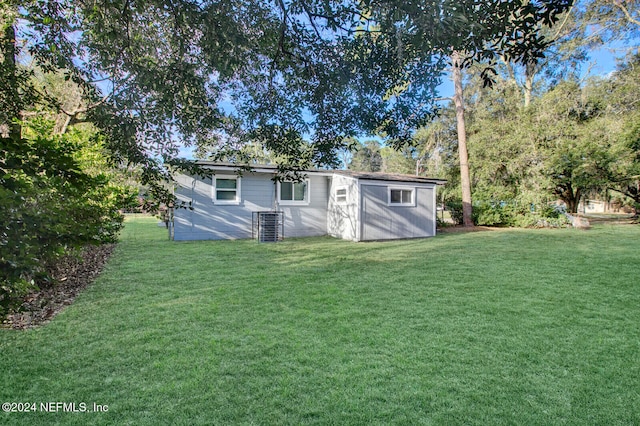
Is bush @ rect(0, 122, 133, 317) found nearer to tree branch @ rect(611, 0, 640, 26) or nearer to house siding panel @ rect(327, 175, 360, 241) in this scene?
house siding panel @ rect(327, 175, 360, 241)

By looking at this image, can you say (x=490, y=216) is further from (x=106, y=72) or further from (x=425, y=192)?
(x=106, y=72)

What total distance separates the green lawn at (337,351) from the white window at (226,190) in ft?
17.5

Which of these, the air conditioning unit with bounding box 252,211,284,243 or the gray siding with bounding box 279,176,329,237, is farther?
the gray siding with bounding box 279,176,329,237

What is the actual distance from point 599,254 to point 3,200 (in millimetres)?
10213

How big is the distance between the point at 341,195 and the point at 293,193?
176 cm

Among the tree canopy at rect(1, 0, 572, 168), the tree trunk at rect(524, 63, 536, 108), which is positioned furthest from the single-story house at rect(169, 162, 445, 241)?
the tree trunk at rect(524, 63, 536, 108)

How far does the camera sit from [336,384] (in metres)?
2.30

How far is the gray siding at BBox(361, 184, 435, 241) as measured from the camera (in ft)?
34.9

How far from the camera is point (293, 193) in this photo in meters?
11.7

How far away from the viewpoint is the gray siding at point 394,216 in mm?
10641

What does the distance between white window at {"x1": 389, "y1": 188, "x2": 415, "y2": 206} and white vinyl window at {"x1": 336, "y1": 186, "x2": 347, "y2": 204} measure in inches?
61.6

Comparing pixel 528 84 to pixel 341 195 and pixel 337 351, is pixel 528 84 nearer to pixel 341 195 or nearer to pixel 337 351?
pixel 341 195

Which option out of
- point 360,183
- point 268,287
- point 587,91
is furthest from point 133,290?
point 587,91

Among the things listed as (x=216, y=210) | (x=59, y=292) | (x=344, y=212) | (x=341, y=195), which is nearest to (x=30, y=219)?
(x=59, y=292)
